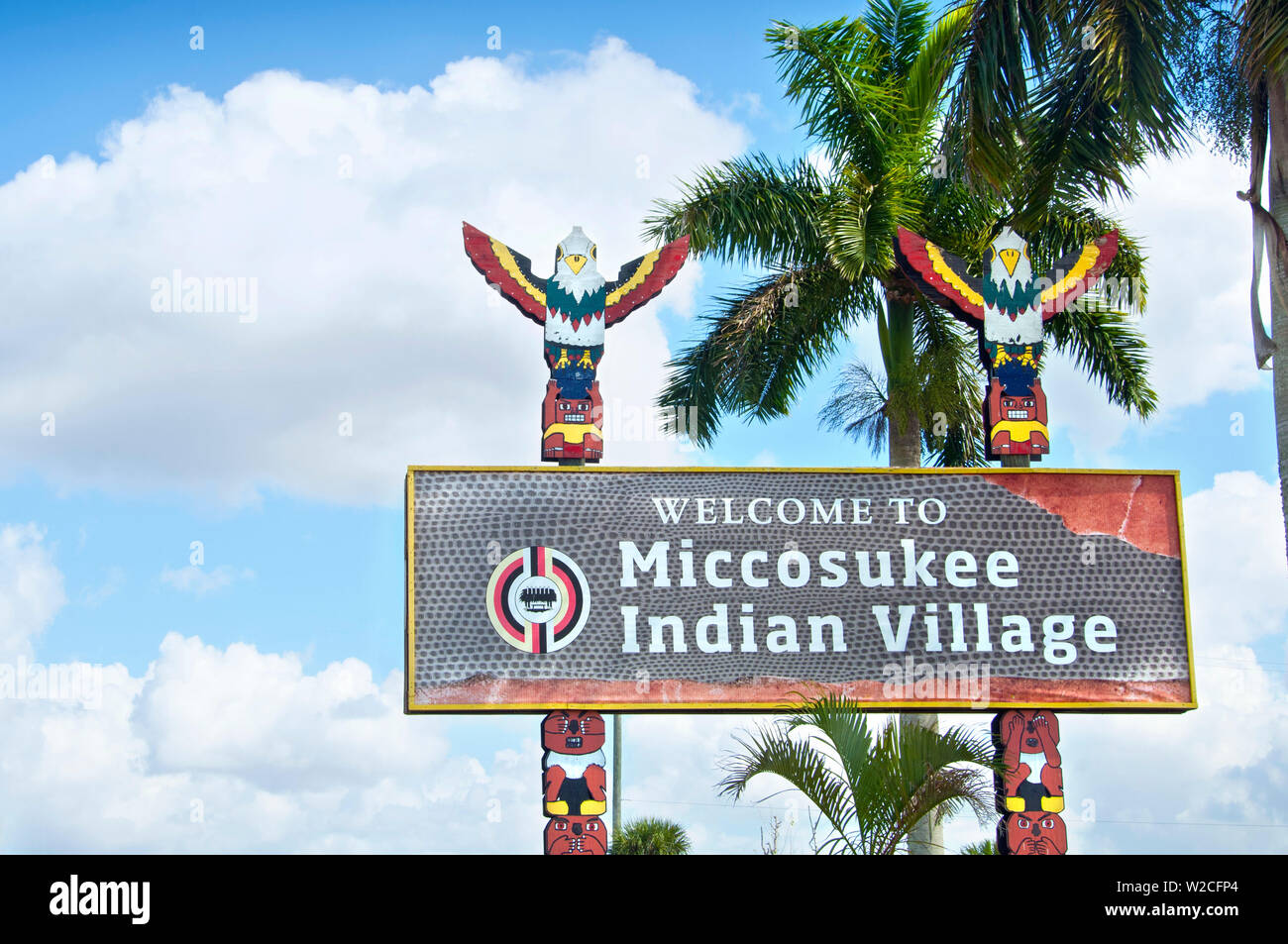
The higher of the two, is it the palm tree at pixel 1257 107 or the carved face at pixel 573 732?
the palm tree at pixel 1257 107

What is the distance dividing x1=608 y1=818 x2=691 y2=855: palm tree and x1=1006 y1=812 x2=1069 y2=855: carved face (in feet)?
26.4

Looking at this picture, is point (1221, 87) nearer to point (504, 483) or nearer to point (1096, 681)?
point (1096, 681)

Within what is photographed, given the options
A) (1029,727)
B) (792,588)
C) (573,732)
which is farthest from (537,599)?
(1029,727)

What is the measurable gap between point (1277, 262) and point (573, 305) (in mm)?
5948

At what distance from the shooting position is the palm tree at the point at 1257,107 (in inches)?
444

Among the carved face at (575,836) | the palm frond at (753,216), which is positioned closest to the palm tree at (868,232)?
the palm frond at (753,216)

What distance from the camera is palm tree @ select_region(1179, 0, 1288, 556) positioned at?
37.0 feet

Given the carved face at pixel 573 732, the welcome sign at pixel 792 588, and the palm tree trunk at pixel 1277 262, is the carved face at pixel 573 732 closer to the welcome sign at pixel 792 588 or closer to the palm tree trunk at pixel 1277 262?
the welcome sign at pixel 792 588

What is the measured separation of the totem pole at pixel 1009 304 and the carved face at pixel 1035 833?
3.15m

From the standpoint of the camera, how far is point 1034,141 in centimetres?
1332

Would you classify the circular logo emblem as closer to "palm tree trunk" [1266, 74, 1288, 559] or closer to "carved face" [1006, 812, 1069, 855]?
"carved face" [1006, 812, 1069, 855]

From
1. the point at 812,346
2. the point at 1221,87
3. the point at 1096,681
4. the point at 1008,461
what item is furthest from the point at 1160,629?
the point at 812,346

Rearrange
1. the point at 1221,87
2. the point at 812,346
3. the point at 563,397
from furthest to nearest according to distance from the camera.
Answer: the point at 812,346 → the point at 1221,87 → the point at 563,397
